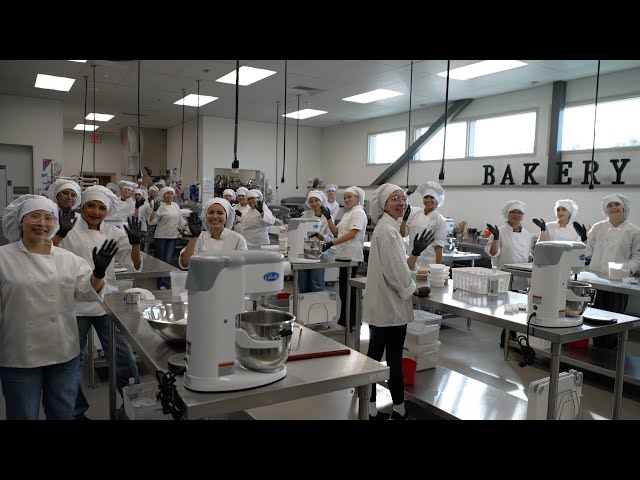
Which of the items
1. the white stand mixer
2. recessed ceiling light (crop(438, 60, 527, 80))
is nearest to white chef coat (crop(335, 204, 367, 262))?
recessed ceiling light (crop(438, 60, 527, 80))

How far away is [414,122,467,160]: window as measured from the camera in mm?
8406

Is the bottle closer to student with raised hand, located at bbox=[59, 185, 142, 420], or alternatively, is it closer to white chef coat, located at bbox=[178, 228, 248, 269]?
white chef coat, located at bbox=[178, 228, 248, 269]

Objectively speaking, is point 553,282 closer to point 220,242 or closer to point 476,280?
point 476,280

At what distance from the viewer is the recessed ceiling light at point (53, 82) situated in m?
7.55

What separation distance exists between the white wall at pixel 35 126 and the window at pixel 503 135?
310 inches

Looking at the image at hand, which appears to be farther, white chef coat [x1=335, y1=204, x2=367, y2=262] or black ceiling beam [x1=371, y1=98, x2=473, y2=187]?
black ceiling beam [x1=371, y1=98, x2=473, y2=187]

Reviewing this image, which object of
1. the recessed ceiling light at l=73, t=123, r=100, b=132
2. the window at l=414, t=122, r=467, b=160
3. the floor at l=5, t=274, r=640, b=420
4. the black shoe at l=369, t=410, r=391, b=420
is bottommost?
the floor at l=5, t=274, r=640, b=420

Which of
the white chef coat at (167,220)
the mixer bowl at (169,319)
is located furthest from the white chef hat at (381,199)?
the white chef coat at (167,220)

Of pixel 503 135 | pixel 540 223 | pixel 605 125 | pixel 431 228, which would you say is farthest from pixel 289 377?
pixel 503 135

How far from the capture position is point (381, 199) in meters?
3.01

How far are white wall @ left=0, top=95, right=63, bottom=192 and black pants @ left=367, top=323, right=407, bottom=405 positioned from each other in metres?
8.60

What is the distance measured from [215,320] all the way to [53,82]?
26.5 ft
